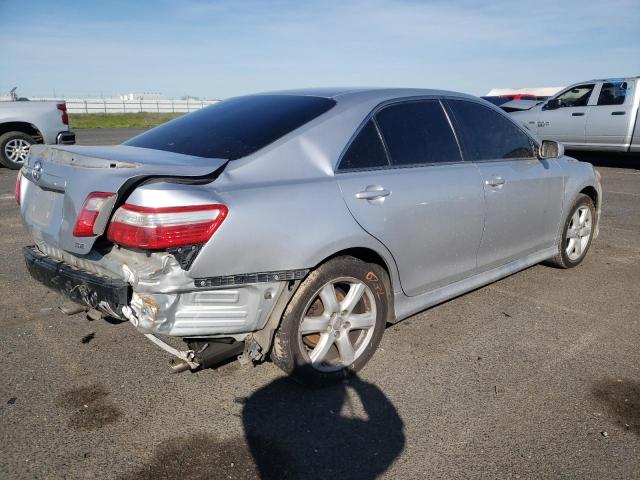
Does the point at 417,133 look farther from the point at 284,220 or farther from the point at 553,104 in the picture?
the point at 553,104

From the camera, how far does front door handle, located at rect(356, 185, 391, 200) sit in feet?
10.1

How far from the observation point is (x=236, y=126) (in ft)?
10.9

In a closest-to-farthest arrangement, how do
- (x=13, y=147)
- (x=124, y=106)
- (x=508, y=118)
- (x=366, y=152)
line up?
(x=366, y=152)
(x=508, y=118)
(x=13, y=147)
(x=124, y=106)

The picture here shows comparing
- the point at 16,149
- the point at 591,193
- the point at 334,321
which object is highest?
the point at 591,193

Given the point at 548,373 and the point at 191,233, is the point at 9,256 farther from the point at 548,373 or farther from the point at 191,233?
the point at 548,373

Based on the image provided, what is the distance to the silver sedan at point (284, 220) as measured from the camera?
8.32ft

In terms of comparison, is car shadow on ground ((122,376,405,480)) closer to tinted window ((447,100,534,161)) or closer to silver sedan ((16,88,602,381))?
silver sedan ((16,88,602,381))

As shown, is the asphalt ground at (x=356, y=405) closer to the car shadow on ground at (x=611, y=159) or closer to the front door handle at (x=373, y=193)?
the front door handle at (x=373, y=193)

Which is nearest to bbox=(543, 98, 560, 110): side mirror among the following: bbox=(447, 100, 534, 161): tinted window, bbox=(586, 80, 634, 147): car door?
bbox=(586, 80, 634, 147): car door

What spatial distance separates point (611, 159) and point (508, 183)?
12.2 metres

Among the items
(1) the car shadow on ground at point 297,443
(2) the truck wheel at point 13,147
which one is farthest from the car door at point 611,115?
(2) the truck wheel at point 13,147

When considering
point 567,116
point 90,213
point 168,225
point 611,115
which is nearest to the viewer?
point 168,225

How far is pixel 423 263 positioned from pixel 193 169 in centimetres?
157

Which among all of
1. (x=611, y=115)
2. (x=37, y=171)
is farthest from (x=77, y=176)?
(x=611, y=115)
